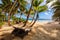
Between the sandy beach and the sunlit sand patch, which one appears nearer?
the sandy beach

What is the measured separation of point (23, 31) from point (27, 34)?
15.7 inches

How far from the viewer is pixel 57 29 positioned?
13.1 metres

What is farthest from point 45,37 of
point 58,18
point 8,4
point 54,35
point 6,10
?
point 58,18

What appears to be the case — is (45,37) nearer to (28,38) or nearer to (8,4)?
(28,38)

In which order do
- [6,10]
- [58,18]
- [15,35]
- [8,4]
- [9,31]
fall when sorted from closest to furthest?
[15,35] < [9,31] < [8,4] < [6,10] < [58,18]

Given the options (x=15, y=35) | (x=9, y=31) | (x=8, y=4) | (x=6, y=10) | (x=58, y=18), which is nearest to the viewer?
(x=15, y=35)

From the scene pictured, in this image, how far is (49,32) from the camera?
41.5ft

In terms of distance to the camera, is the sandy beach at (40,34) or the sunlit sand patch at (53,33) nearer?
the sandy beach at (40,34)

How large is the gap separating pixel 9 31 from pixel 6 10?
10.4 feet

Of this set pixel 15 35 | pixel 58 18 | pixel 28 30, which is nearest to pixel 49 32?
pixel 28 30

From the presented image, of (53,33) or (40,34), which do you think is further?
(53,33)

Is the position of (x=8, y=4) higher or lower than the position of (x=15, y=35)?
higher

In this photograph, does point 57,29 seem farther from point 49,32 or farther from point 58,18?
point 58,18

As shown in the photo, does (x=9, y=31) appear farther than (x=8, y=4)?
No
